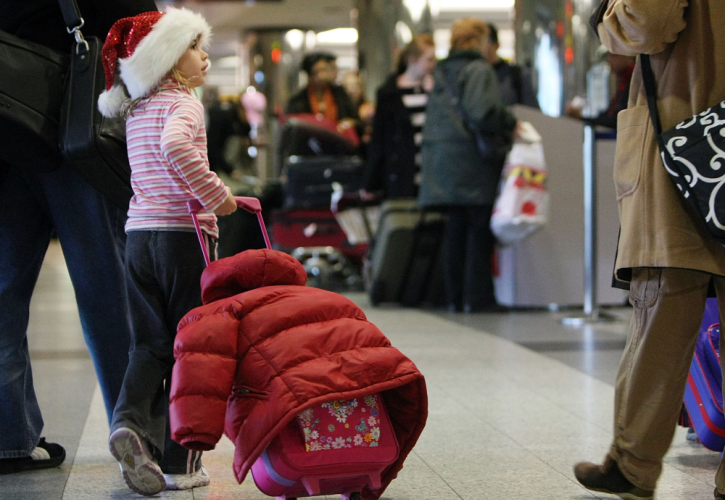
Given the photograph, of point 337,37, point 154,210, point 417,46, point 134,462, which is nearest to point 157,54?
point 154,210

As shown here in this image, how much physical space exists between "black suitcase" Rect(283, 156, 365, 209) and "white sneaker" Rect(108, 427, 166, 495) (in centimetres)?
633

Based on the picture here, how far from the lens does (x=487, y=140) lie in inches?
247

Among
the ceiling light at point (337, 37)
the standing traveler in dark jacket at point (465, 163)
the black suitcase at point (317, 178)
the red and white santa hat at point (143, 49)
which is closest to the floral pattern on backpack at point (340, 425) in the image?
the red and white santa hat at point (143, 49)

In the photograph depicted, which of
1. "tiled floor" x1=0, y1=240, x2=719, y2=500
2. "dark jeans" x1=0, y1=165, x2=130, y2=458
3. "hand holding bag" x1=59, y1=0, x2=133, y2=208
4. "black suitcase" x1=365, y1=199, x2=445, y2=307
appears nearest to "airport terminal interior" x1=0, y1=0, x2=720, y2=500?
"tiled floor" x1=0, y1=240, x2=719, y2=500

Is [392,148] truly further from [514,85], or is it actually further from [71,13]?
[71,13]

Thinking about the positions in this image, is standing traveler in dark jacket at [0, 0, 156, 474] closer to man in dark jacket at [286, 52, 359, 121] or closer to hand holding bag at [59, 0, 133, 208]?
hand holding bag at [59, 0, 133, 208]

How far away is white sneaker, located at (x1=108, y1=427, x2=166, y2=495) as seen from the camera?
7.66 feet

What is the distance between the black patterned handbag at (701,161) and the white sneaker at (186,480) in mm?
1468

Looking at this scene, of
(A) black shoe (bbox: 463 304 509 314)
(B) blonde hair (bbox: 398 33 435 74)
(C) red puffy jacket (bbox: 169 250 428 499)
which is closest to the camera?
(C) red puffy jacket (bbox: 169 250 428 499)

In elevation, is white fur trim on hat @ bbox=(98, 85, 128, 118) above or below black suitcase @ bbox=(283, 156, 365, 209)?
above

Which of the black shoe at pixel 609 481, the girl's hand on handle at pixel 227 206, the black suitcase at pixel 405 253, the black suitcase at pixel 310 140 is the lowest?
the black suitcase at pixel 405 253

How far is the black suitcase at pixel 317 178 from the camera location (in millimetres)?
8625

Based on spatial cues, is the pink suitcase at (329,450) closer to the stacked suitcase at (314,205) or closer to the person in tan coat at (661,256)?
the person in tan coat at (661,256)

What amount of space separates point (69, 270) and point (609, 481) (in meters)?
1.58
